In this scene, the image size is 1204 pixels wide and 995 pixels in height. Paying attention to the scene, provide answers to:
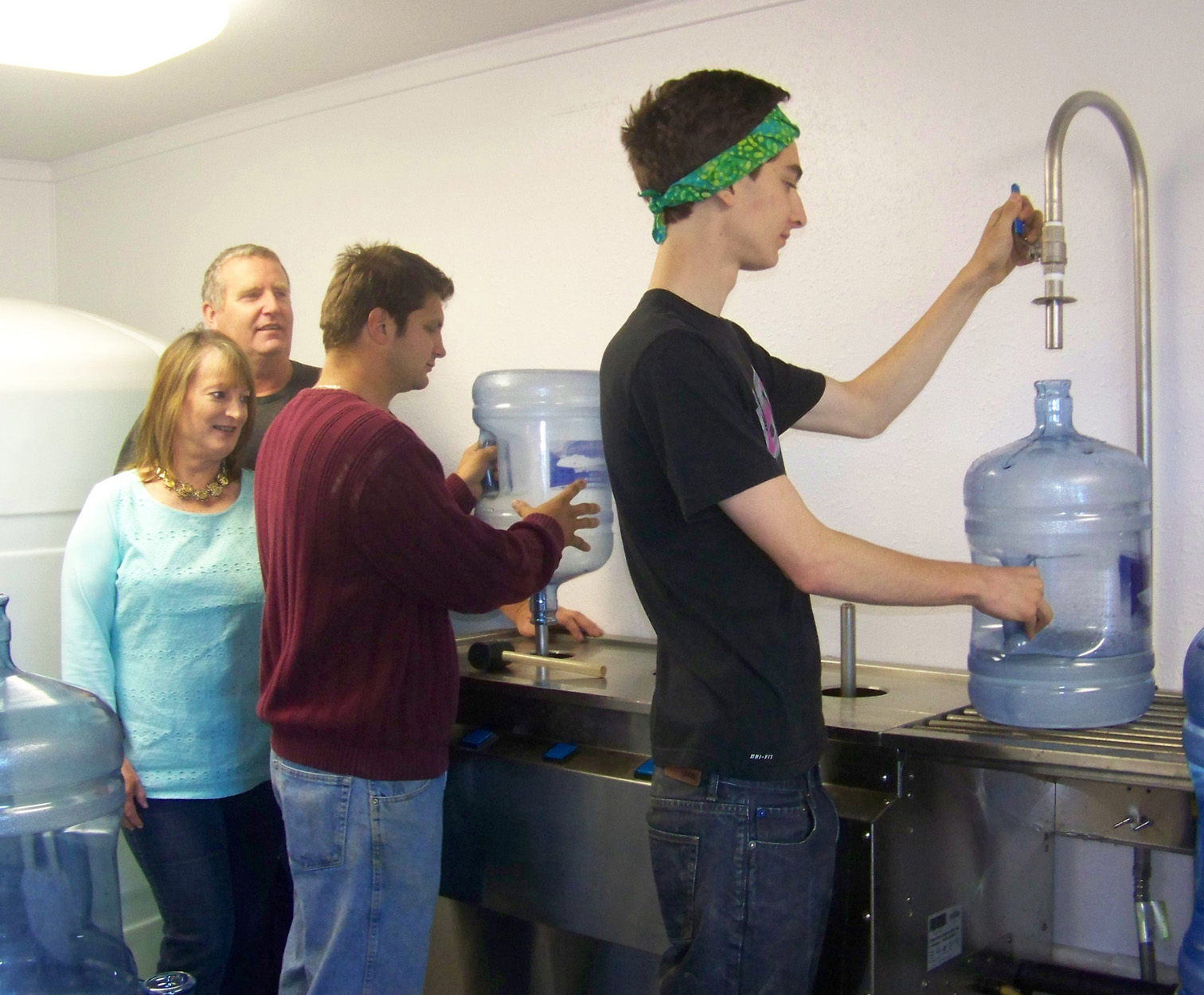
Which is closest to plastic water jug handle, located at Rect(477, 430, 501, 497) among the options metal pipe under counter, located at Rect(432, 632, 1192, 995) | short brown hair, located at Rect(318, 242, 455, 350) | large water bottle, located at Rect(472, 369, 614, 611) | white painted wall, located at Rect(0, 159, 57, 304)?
large water bottle, located at Rect(472, 369, 614, 611)

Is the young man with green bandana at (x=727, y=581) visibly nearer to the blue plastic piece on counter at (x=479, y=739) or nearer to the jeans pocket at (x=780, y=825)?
the jeans pocket at (x=780, y=825)

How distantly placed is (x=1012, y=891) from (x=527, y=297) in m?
1.55

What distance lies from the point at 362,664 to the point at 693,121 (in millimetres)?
824

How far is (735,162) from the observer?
52.7 inches

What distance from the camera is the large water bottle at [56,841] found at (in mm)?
1383

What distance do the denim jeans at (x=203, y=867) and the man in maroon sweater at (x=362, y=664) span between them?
347 mm

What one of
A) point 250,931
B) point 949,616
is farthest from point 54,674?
point 949,616

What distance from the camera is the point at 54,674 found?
2.50 m

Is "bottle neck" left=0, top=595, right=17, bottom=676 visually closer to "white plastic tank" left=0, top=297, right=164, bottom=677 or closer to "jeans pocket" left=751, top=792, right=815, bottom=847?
"jeans pocket" left=751, top=792, right=815, bottom=847

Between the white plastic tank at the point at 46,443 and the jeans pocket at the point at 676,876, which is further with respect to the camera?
the white plastic tank at the point at 46,443

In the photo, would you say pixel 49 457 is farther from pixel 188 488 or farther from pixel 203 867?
pixel 203 867

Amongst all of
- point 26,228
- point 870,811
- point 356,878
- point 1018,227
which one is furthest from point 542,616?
point 26,228

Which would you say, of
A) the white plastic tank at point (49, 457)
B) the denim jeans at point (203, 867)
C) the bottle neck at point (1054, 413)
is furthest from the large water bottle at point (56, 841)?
the bottle neck at point (1054, 413)

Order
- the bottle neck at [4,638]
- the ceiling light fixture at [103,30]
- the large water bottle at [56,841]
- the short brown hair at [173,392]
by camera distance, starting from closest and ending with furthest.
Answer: the bottle neck at [4,638]
the large water bottle at [56,841]
the short brown hair at [173,392]
the ceiling light fixture at [103,30]
